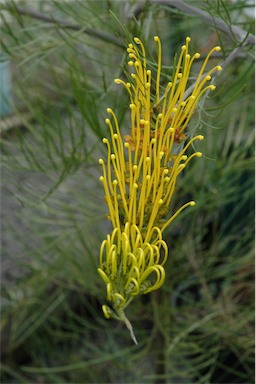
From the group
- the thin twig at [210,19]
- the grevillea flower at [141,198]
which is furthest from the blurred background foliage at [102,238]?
the grevillea flower at [141,198]

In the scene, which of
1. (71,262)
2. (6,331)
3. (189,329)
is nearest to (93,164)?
(71,262)

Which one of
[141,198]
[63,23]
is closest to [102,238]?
[63,23]

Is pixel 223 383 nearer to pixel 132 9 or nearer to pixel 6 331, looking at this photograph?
pixel 6 331

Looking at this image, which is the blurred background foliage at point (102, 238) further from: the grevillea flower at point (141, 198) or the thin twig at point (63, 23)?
the grevillea flower at point (141, 198)

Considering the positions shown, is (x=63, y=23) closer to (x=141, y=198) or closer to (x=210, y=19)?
(x=210, y=19)

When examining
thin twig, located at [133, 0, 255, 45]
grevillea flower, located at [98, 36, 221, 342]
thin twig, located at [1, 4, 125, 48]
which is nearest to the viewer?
grevillea flower, located at [98, 36, 221, 342]

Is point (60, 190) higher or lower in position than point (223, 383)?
higher

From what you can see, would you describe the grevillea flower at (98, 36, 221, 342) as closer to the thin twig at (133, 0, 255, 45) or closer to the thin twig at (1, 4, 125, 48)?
the thin twig at (133, 0, 255, 45)

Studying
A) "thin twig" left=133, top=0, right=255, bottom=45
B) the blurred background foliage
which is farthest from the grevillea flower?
the blurred background foliage

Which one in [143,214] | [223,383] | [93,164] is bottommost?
[223,383]
